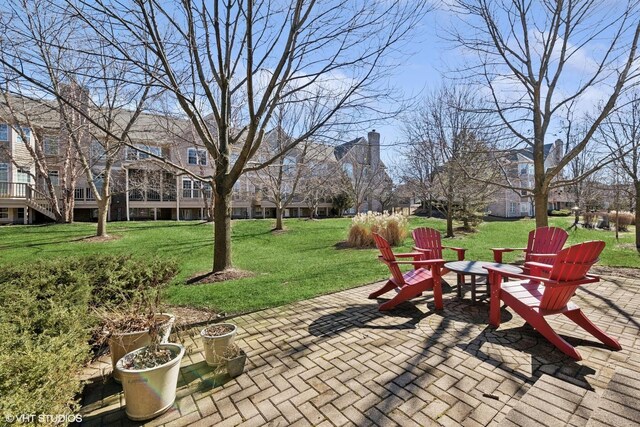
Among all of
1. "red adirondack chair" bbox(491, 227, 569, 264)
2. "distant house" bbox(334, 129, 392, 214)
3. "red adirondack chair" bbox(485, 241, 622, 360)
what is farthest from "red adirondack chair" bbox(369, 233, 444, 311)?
"distant house" bbox(334, 129, 392, 214)

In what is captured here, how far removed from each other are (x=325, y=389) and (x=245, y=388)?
2.18 feet

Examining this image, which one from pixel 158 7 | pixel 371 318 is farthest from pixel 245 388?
pixel 158 7

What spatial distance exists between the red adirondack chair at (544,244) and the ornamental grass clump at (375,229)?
20.6ft

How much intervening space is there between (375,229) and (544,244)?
6539mm

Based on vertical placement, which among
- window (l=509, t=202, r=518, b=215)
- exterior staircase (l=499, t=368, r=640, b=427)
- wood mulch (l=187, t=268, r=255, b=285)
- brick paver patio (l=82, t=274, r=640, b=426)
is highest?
window (l=509, t=202, r=518, b=215)

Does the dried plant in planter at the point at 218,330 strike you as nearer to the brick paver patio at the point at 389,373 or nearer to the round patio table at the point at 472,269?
the brick paver patio at the point at 389,373

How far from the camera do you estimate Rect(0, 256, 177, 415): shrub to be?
176 cm

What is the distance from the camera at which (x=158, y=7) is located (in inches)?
209

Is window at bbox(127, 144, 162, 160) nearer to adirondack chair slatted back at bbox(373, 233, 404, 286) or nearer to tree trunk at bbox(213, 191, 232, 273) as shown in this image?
tree trunk at bbox(213, 191, 232, 273)

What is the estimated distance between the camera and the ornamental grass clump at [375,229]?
11695 mm

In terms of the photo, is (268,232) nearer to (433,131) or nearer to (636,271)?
(433,131)

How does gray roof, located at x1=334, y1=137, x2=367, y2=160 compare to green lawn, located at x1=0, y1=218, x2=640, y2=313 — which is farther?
gray roof, located at x1=334, y1=137, x2=367, y2=160

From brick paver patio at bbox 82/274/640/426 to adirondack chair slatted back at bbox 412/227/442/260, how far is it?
4.76 feet

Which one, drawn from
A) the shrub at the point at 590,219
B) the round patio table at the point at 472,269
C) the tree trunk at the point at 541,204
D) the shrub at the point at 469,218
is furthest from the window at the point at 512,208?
the round patio table at the point at 472,269
